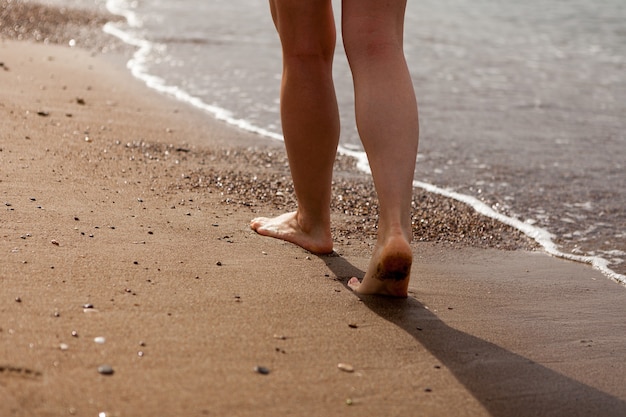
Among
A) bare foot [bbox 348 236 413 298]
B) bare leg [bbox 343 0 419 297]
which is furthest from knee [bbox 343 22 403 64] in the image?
bare foot [bbox 348 236 413 298]

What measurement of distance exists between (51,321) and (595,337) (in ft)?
4.75

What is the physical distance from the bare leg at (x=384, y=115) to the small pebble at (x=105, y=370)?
0.79 meters

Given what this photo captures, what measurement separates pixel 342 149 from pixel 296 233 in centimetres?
171

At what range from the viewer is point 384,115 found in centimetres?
241

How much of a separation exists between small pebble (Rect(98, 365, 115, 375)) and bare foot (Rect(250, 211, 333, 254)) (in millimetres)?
1129

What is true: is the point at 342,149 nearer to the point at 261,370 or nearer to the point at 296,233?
the point at 296,233

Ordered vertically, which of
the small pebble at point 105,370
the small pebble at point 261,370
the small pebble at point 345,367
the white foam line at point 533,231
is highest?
the small pebble at point 105,370

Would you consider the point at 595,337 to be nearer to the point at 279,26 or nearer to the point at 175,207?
the point at 279,26

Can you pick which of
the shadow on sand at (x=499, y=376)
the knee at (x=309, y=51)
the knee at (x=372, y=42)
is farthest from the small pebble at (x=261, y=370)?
the knee at (x=309, y=51)

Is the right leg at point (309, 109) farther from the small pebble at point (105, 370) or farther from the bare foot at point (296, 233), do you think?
the small pebble at point (105, 370)

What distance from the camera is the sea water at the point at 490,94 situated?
3918 millimetres

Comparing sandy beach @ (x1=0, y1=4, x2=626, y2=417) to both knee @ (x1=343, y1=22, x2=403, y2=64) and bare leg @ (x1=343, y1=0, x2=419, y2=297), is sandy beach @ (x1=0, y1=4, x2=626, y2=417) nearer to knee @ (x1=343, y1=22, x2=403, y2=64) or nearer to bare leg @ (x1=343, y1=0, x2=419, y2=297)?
bare leg @ (x1=343, y1=0, x2=419, y2=297)

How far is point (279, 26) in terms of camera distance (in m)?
2.68

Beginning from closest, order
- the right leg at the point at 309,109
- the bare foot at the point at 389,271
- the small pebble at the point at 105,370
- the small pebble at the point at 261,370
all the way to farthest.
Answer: the small pebble at the point at 105,370, the small pebble at the point at 261,370, the bare foot at the point at 389,271, the right leg at the point at 309,109
